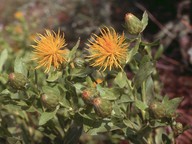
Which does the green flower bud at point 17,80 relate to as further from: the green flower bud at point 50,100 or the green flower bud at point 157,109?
the green flower bud at point 157,109

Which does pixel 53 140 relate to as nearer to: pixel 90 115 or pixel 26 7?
pixel 90 115

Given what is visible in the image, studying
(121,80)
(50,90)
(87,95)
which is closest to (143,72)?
(121,80)

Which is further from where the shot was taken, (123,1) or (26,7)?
(26,7)

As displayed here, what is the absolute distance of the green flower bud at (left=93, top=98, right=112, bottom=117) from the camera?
166 cm

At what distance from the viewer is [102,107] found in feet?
5.47

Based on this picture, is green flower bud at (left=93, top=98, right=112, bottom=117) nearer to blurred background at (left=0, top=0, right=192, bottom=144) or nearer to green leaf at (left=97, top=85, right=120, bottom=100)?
green leaf at (left=97, top=85, right=120, bottom=100)

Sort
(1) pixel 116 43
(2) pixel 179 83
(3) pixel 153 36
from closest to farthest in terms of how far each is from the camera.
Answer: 1. (1) pixel 116 43
2. (2) pixel 179 83
3. (3) pixel 153 36

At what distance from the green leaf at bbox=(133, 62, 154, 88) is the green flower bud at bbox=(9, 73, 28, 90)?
1.57ft

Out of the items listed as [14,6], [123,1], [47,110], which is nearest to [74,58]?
[47,110]

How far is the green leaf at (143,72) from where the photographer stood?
5.94 ft

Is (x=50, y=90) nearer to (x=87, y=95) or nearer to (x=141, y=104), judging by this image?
(x=87, y=95)

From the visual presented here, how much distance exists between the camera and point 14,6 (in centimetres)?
673

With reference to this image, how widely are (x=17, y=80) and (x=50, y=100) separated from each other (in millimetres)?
166

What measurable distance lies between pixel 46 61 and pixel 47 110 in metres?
0.21
